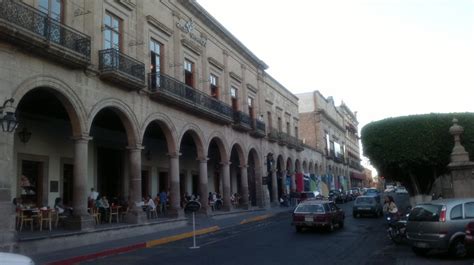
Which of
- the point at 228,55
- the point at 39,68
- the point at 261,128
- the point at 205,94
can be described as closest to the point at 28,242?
the point at 39,68

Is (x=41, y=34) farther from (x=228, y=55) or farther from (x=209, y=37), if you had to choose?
(x=228, y=55)

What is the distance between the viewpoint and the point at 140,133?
20.2 meters

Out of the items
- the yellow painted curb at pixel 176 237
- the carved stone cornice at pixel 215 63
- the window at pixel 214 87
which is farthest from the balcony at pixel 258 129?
the yellow painted curb at pixel 176 237

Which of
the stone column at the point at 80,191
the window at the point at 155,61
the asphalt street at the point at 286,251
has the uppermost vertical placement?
the window at the point at 155,61

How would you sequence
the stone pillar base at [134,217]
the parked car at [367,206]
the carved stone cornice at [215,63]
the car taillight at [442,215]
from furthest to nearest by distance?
the carved stone cornice at [215,63] < the parked car at [367,206] < the stone pillar base at [134,217] < the car taillight at [442,215]

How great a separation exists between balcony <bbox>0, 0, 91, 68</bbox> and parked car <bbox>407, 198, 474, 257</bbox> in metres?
12.2

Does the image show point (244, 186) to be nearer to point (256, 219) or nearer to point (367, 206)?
point (256, 219)

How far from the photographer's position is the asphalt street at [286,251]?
1197 cm

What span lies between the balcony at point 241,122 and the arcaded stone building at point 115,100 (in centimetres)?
7

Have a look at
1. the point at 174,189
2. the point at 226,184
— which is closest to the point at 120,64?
the point at 174,189

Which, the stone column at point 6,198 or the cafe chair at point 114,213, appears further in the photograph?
the cafe chair at point 114,213

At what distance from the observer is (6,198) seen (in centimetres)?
1315

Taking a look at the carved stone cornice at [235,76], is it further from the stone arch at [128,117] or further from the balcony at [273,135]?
the stone arch at [128,117]

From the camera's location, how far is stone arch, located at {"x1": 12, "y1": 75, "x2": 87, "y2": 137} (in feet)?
46.9
